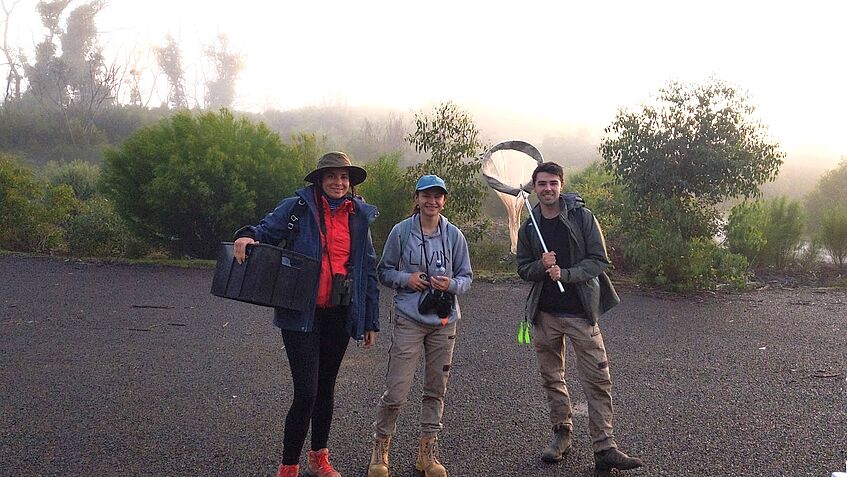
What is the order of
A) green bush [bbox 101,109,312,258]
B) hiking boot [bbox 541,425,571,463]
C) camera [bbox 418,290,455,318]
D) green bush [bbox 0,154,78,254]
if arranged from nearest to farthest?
1. camera [bbox 418,290,455,318]
2. hiking boot [bbox 541,425,571,463]
3. green bush [bbox 101,109,312,258]
4. green bush [bbox 0,154,78,254]

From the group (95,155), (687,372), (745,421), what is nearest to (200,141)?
(687,372)

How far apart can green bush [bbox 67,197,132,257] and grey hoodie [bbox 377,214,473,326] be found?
11.2m

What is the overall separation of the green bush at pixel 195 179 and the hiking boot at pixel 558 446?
9971 millimetres

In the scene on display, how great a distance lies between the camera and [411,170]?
12.8m

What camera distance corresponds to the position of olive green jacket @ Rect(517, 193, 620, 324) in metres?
3.72

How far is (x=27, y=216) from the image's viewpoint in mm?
13422

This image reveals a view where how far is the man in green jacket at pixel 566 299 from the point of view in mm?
3680

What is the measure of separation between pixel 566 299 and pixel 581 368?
414mm

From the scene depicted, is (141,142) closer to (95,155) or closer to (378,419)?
(378,419)

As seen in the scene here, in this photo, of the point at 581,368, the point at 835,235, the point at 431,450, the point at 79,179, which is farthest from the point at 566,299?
the point at 79,179

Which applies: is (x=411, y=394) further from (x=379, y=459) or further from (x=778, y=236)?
(x=778, y=236)

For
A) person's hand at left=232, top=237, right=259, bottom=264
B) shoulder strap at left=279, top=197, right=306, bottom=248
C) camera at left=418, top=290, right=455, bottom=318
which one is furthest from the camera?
camera at left=418, top=290, right=455, bottom=318

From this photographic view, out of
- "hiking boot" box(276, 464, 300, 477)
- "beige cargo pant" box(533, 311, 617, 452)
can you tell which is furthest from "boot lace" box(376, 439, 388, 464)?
"beige cargo pant" box(533, 311, 617, 452)

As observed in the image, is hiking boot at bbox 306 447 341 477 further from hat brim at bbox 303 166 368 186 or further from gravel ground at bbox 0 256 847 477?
hat brim at bbox 303 166 368 186
